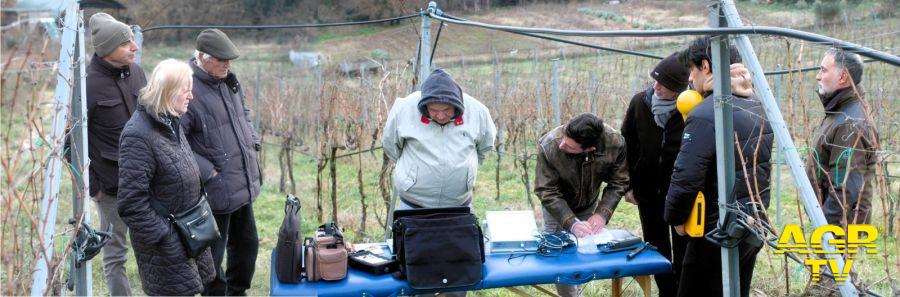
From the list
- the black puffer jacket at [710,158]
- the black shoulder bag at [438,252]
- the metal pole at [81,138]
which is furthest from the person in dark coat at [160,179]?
the black puffer jacket at [710,158]

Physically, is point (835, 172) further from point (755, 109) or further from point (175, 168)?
point (175, 168)

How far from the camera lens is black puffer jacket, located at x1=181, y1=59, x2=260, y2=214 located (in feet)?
12.5

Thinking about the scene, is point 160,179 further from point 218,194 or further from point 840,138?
point 840,138

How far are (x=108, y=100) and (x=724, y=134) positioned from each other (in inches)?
108

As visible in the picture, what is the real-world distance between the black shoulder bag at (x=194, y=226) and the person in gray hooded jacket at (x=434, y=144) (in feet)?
2.95

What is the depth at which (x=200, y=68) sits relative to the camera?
12.7ft

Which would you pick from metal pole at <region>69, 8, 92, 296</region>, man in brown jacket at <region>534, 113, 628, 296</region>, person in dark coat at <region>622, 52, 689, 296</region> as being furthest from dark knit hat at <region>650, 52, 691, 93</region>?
metal pole at <region>69, 8, 92, 296</region>

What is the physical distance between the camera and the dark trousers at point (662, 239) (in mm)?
3926

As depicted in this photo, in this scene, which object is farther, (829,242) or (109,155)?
(109,155)

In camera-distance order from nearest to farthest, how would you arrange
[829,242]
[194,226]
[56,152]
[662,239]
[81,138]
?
[56,152] → [829,242] → [81,138] → [194,226] → [662,239]

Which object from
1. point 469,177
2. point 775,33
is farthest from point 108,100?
point 775,33

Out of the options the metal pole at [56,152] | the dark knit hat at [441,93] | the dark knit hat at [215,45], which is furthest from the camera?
the dark knit hat at [215,45]

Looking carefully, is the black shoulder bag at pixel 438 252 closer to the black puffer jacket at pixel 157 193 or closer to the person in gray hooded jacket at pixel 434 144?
the person in gray hooded jacket at pixel 434 144

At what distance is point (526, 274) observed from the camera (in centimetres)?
329
